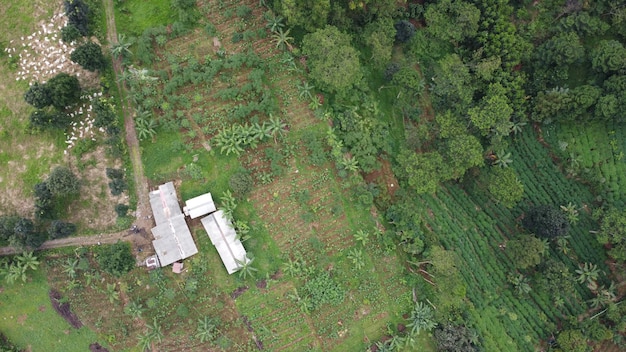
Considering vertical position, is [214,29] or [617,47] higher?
[214,29]

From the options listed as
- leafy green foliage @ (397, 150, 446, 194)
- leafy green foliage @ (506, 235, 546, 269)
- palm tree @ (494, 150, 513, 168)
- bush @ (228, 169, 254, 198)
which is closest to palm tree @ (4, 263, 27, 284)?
bush @ (228, 169, 254, 198)

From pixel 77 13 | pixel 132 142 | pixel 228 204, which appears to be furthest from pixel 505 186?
pixel 77 13

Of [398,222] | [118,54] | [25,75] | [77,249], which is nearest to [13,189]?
[77,249]

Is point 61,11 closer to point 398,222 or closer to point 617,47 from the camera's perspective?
point 398,222

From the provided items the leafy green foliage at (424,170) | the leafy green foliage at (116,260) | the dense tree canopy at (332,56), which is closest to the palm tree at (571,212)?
the leafy green foliage at (424,170)

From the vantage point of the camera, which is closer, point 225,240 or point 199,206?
point 225,240

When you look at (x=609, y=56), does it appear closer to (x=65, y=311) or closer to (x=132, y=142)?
(x=132, y=142)
